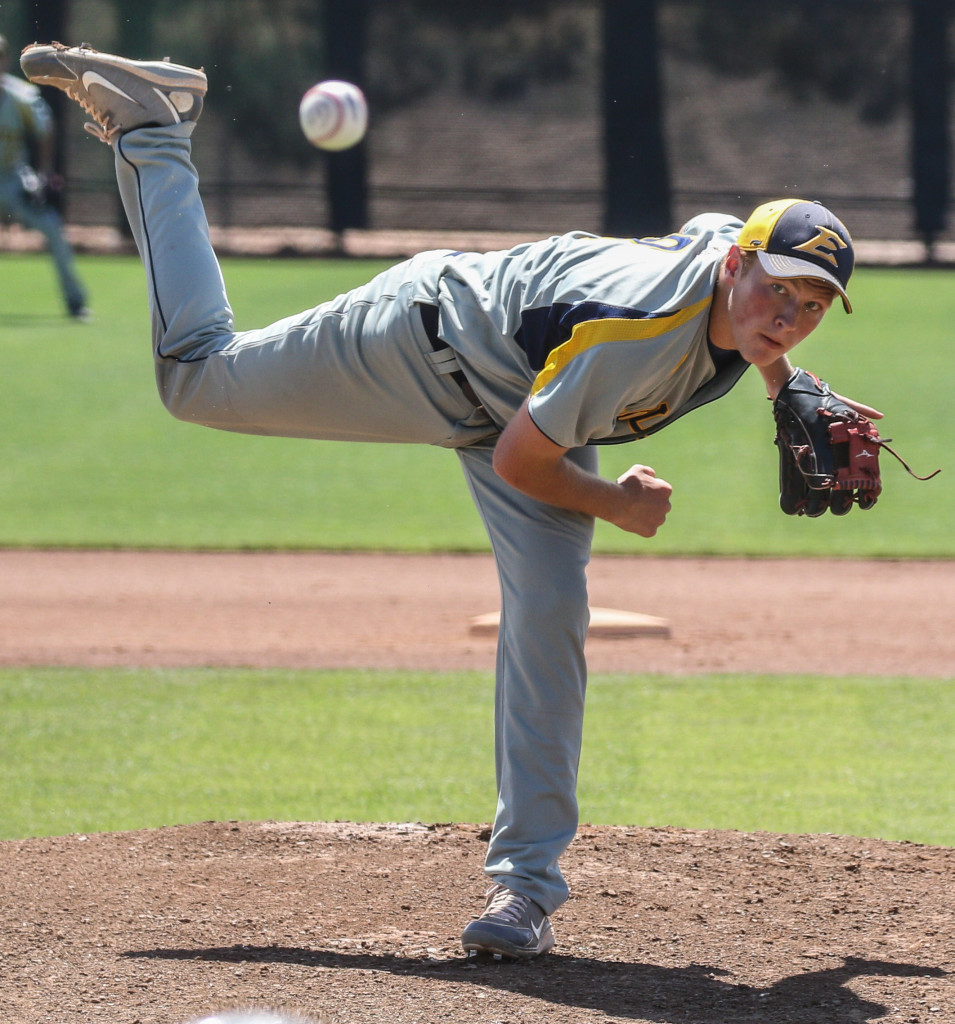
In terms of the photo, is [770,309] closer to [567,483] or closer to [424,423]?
[567,483]

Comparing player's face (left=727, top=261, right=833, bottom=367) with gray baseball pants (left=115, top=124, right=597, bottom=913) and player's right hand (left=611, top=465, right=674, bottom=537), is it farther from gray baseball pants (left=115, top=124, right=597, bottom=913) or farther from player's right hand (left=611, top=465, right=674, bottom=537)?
gray baseball pants (left=115, top=124, right=597, bottom=913)

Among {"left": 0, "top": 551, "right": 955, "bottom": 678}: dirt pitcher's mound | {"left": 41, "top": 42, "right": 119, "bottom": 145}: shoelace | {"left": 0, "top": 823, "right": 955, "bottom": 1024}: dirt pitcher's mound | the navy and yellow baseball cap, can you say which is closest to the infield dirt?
{"left": 0, "top": 823, "right": 955, "bottom": 1024}: dirt pitcher's mound

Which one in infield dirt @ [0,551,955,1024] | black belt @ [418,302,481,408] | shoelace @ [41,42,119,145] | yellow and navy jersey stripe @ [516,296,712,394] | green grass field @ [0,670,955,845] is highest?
shoelace @ [41,42,119,145]

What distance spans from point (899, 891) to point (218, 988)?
1677mm

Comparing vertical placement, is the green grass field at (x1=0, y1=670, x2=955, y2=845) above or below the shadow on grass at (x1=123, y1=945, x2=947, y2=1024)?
below

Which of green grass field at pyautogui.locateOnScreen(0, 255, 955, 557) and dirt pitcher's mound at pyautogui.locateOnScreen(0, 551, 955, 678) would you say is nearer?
dirt pitcher's mound at pyautogui.locateOnScreen(0, 551, 955, 678)

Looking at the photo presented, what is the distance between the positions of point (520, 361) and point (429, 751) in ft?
7.28

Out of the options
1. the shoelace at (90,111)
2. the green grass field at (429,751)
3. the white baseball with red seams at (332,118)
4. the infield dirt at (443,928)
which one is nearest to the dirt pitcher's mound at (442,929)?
the infield dirt at (443,928)

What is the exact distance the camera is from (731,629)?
650 cm

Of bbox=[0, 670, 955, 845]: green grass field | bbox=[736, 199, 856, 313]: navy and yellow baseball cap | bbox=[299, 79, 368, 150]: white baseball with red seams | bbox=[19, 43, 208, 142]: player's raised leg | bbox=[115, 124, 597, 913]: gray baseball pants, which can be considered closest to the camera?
bbox=[736, 199, 856, 313]: navy and yellow baseball cap

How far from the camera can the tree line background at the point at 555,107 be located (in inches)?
875

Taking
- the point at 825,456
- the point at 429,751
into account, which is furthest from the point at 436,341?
the point at 429,751

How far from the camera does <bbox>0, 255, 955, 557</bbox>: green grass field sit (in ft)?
27.1

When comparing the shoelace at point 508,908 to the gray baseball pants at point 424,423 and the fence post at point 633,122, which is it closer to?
the gray baseball pants at point 424,423
